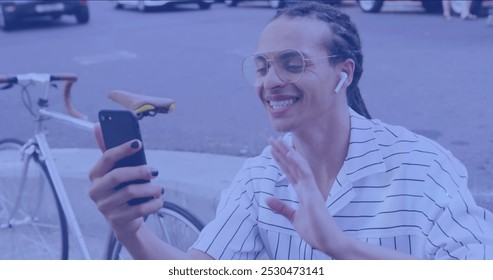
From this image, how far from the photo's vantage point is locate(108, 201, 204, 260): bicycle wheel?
3.08m

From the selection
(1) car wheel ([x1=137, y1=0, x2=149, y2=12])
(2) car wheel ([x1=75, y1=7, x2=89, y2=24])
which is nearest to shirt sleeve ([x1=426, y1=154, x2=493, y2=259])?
(2) car wheel ([x1=75, y1=7, x2=89, y2=24])

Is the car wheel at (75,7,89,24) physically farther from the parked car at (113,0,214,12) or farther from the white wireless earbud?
the white wireless earbud

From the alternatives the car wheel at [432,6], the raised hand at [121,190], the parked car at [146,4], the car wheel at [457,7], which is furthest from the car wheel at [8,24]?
the raised hand at [121,190]

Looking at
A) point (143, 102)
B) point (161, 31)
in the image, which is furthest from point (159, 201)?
point (161, 31)

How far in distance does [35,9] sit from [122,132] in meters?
14.3

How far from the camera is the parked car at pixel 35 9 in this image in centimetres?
1522

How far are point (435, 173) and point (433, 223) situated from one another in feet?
0.41

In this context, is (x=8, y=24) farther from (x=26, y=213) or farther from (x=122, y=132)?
(x=122, y=132)

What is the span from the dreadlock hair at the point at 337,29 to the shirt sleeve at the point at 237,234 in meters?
0.41

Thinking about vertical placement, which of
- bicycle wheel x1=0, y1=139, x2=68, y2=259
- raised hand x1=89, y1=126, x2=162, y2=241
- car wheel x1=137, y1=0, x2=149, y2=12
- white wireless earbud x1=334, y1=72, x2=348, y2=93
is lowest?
car wheel x1=137, y1=0, x2=149, y2=12

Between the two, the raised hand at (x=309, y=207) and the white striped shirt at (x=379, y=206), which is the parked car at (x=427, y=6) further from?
the raised hand at (x=309, y=207)

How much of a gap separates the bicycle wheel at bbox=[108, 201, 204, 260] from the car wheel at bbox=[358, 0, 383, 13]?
12604 millimetres

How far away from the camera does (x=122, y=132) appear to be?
5.80 ft

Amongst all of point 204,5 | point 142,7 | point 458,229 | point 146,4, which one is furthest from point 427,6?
point 458,229
